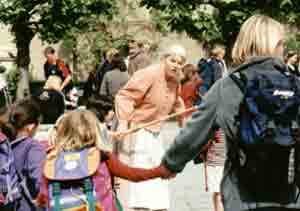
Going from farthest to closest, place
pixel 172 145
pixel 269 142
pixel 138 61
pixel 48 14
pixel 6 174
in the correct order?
1. pixel 48 14
2. pixel 138 61
3. pixel 6 174
4. pixel 172 145
5. pixel 269 142

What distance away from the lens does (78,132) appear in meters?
5.54

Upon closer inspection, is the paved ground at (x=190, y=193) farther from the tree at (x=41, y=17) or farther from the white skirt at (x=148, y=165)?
the tree at (x=41, y=17)

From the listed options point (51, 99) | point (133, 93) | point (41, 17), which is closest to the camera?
point (133, 93)

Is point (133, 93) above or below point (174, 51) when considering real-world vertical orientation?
below

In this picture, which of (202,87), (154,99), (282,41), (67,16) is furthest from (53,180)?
(67,16)

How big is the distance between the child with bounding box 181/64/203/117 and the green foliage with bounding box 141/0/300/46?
43.1 feet

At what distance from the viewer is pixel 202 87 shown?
51.9ft

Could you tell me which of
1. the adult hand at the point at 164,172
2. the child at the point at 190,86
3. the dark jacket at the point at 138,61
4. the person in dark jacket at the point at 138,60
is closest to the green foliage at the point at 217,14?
the person in dark jacket at the point at 138,60

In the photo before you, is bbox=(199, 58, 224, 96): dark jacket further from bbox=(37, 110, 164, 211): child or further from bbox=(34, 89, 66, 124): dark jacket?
bbox=(37, 110, 164, 211): child

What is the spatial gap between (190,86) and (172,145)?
982 centimetres

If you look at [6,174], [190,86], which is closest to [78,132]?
[6,174]

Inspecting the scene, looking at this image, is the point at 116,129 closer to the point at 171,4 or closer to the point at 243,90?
the point at 243,90

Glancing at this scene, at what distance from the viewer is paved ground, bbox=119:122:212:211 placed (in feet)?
35.1

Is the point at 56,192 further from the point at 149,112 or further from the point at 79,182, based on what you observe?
the point at 149,112
